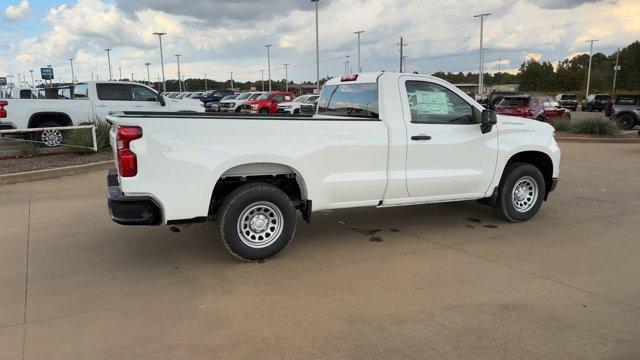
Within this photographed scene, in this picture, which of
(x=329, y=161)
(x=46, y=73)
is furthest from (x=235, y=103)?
(x=329, y=161)

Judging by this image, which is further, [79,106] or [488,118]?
[79,106]

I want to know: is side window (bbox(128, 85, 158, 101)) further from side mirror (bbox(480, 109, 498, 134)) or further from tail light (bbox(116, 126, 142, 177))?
side mirror (bbox(480, 109, 498, 134))

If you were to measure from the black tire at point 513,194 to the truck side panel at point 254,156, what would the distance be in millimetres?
1885

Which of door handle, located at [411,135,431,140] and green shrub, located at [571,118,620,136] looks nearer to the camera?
door handle, located at [411,135,431,140]

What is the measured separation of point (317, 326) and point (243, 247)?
1.47 meters

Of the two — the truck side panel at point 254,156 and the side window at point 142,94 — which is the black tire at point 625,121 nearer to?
the side window at point 142,94

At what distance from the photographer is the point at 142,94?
46.8 feet

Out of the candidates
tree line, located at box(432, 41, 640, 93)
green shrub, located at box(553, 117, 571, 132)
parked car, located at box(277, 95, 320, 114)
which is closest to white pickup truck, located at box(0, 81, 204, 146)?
green shrub, located at box(553, 117, 571, 132)

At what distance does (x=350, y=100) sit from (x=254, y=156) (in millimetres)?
1826

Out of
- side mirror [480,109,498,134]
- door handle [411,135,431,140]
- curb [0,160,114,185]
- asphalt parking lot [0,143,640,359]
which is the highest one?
side mirror [480,109,498,134]

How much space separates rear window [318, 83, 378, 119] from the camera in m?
5.72

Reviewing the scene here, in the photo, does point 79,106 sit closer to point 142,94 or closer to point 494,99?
point 142,94

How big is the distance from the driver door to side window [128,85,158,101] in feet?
33.8

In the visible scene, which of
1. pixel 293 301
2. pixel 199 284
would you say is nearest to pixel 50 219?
pixel 199 284
